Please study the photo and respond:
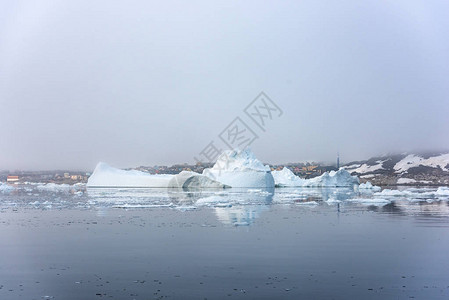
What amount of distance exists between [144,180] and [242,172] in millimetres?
11156

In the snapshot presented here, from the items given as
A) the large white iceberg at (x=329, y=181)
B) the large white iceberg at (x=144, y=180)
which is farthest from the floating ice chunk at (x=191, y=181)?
the large white iceberg at (x=329, y=181)

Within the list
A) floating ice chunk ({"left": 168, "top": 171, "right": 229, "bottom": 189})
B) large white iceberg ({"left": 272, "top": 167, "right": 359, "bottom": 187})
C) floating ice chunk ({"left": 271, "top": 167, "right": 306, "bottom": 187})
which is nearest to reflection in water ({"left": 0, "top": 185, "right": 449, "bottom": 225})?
floating ice chunk ({"left": 168, "top": 171, "right": 229, "bottom": 189})

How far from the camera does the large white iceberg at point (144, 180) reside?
162 ft

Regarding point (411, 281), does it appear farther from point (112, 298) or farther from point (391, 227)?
point (391, 227)

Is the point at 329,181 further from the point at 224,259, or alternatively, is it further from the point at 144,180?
the point at 224,259

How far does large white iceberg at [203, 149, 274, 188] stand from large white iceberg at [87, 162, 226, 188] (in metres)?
1.74

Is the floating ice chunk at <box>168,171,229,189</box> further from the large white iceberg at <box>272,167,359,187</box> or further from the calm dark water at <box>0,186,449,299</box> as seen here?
the calm dark water at <box>0,186,449,299</box>

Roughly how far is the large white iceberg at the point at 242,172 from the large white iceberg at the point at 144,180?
5.71ft

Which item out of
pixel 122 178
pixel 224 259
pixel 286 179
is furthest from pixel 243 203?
pixel 286 179

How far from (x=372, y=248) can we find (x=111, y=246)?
5316 millimetres

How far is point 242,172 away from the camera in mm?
51500

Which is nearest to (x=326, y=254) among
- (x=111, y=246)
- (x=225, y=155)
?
(x=111, y=246)

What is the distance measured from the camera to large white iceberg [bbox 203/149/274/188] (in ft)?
168

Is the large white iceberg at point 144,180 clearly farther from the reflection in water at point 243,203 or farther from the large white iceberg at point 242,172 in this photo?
the reflection in water at point 243,203
